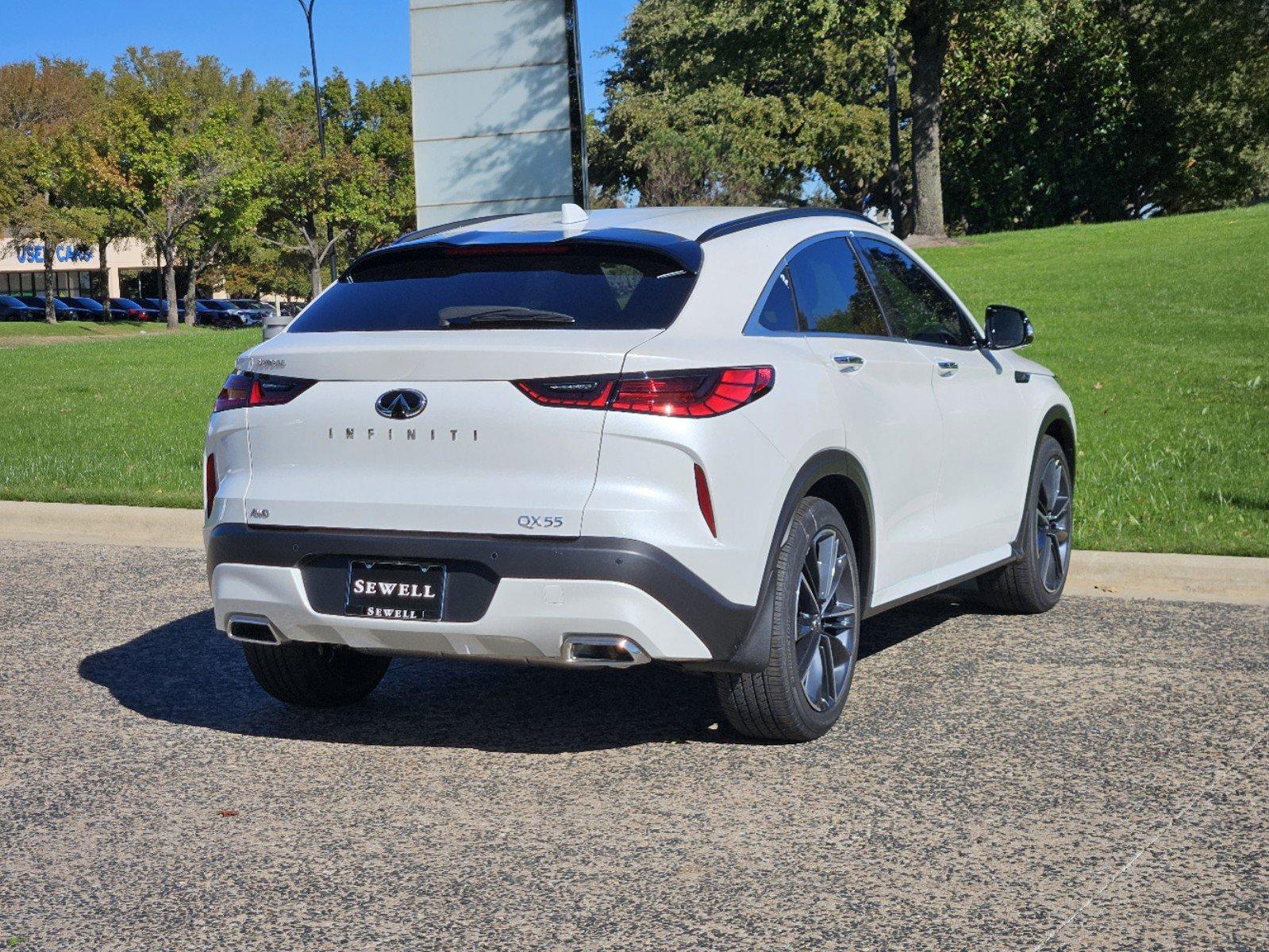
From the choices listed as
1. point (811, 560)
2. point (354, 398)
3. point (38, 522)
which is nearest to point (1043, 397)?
point (811, 560)

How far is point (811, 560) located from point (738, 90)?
2032 inches

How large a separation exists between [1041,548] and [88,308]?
7660 cm

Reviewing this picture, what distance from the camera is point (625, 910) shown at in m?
3.78

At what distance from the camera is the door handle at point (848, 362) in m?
5.37

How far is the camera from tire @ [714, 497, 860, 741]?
495cm

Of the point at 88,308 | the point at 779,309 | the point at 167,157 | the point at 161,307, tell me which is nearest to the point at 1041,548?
the point at 779,309

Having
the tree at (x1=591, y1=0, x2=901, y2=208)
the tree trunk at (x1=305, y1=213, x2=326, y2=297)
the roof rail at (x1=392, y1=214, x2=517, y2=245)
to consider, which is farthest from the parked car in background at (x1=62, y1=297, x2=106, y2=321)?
the roof rail at (x1=392, y1=214, x2=517, y2=245)

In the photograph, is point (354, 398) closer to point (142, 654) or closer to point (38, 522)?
point (142, 654)

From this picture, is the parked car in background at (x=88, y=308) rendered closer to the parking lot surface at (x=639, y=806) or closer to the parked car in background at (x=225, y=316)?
the parked car in background at (x=225, y=316)

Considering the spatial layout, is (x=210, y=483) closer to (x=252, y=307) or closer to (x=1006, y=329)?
(x=1006, y=329)

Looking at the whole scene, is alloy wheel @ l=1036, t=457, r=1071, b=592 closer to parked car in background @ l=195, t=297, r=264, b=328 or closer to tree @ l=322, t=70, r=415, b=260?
tree @ l=322, t=70, r=415, b=260

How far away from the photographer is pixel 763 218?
18.6ft

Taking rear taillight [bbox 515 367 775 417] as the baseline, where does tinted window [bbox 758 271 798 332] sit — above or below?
above

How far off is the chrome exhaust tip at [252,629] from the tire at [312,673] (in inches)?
13.9
